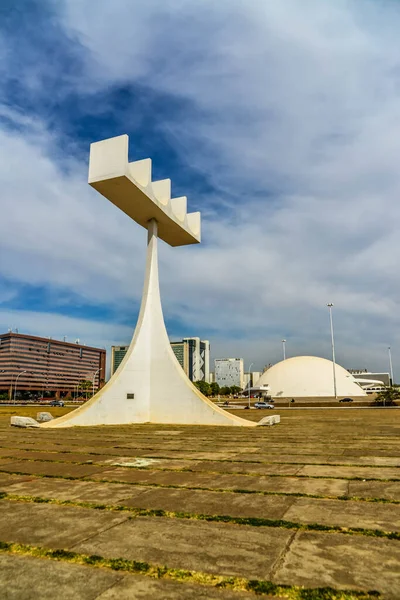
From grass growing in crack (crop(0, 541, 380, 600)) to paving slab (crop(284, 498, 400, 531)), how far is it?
1.54 m

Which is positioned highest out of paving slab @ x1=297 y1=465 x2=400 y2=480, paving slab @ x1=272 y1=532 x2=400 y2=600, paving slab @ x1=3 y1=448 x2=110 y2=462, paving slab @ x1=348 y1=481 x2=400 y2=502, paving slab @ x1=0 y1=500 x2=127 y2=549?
paving slab @ x1=272 y1=532 x2=400 y2=600

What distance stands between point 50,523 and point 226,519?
5.95 feet

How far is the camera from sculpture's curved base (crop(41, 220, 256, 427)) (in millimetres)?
16766

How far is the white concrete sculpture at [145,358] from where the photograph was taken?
16.0 m

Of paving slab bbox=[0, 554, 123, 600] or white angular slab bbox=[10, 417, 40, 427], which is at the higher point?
white angular slab bbox=[10, 417, 40, 427]

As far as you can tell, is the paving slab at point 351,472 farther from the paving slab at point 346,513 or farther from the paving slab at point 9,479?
the paving slab at point 9,479

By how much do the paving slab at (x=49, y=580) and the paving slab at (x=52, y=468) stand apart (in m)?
3.65

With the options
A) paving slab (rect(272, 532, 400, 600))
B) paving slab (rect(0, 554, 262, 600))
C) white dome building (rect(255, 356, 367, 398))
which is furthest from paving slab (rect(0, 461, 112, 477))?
white dome building (rect(255, 356, 367, 398))

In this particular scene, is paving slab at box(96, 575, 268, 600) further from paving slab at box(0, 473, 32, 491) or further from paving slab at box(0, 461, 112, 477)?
paving slab at box(0, 461, 112, 477)

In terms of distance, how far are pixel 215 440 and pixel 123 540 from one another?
314 inches

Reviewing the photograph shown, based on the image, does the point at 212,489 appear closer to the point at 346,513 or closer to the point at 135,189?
the point at 346,513

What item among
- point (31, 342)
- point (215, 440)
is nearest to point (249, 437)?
point (215, 440)

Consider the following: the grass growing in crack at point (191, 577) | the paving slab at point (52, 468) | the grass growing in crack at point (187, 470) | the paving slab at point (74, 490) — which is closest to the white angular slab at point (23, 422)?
the grass growing in crack at point (187, 470)

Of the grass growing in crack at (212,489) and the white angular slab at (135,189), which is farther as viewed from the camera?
the white angular slab at (135,189)
